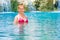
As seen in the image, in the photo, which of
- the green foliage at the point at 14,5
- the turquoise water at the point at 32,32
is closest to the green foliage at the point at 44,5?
the green foliage at the point at 14,5

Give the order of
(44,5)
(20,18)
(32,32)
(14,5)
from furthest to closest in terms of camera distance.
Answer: (44,5) → (14,5) → (20,18) → (32,32)

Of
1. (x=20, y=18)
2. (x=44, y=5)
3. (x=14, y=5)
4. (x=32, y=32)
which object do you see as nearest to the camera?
(x=32, y=32)

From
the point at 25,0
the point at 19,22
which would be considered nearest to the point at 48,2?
the point at 25,0

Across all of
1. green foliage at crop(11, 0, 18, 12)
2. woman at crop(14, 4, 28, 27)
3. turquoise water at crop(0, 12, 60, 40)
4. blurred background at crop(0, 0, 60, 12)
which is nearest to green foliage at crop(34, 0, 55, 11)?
blurred background at crop(0, 0, 60, 12)

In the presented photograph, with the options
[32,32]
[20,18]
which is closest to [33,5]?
[20,18]

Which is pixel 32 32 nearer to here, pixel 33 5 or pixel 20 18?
pixel 20 18

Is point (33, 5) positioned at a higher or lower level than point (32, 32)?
lower

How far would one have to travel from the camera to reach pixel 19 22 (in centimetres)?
375

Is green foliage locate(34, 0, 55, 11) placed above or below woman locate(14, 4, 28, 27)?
below

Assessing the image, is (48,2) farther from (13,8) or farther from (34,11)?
(13,8)

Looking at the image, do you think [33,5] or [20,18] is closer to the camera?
[20,18]

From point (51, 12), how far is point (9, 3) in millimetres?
1338

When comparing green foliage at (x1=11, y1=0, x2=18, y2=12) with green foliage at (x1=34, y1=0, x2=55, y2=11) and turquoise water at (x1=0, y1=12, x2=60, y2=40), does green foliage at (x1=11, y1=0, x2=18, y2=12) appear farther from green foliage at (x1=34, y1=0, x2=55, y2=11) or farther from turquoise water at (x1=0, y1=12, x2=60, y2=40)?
turquoise water at (x1=0, y1=12, x2=60, y2=40)

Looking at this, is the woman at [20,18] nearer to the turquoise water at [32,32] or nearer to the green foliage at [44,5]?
the turquoise water at [32,32]
